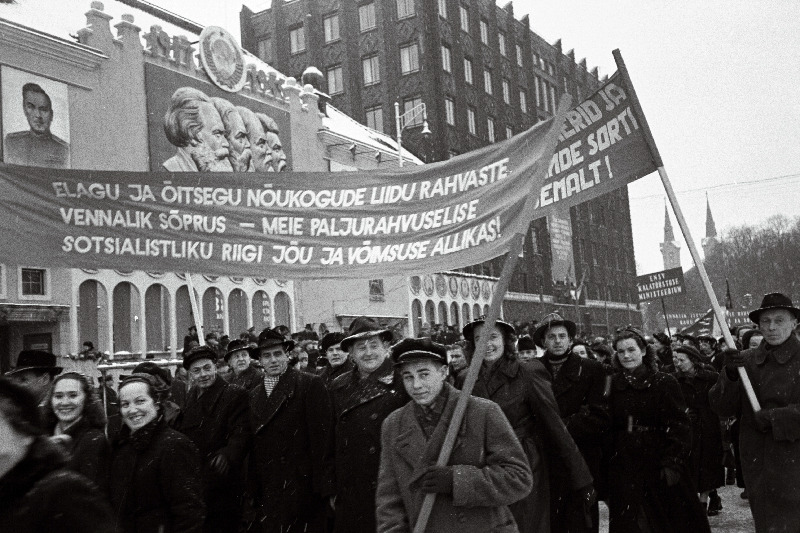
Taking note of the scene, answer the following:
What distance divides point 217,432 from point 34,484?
4040 mm

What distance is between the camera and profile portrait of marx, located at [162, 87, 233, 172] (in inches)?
882

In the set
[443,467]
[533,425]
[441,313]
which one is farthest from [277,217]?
[441,313]

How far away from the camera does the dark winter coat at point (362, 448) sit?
19.2 feet

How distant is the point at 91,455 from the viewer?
4496 millimetres

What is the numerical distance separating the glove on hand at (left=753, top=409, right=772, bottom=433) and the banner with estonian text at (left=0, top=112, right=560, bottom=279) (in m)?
2.08

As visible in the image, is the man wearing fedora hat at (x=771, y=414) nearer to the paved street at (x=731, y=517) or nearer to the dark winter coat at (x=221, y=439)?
the paved street at (x=731, y=517)

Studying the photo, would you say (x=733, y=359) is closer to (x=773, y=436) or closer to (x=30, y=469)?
Answer: (x=773, y=436)

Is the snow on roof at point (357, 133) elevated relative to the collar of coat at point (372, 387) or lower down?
elevated

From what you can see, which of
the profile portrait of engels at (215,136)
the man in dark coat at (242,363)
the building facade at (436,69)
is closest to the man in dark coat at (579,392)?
the man in dark coat at (242,363)

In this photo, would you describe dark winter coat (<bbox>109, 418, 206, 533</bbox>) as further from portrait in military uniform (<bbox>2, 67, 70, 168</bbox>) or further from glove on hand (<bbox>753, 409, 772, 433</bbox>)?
portrait in military uniform (<bbox>2, 67, 70, 168</bbox>)

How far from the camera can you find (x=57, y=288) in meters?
19.0

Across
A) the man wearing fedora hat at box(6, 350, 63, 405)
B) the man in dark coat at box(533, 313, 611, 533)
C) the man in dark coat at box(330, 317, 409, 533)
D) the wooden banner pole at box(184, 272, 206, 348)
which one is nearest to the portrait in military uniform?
the wooden banner pole at box(184, 272, 206, 348)

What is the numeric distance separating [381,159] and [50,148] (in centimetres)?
1516

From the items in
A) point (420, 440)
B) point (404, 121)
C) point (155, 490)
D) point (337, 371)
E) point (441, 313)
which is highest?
point (404, 121)
